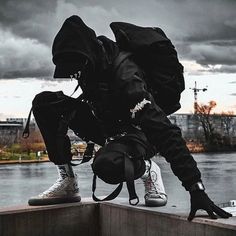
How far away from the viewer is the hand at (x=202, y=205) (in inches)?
137

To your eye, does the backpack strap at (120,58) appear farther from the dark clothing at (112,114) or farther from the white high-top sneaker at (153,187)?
the white high-top sneaker at (153,187)

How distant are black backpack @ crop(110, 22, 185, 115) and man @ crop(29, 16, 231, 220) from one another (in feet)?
0.22

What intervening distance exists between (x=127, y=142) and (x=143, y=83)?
0.38 metres

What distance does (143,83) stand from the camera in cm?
373

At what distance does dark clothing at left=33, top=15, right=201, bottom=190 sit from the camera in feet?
11.7

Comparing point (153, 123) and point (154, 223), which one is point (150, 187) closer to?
point (154, 223)

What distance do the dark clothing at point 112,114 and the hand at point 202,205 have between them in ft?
0.26

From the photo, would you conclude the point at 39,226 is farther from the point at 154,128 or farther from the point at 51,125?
the point at 154,128

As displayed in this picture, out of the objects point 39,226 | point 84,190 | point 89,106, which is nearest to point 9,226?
point 39,226

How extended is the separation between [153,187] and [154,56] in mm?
982

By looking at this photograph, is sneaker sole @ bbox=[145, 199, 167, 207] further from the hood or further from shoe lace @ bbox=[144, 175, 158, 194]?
the hood

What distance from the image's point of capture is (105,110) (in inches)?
154

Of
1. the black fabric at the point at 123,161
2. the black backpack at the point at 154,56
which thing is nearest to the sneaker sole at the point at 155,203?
the black fabric at the point at 123,161

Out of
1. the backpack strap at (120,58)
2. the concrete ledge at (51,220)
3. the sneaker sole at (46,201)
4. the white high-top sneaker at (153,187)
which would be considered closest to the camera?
the backpack strap at (120,58)
